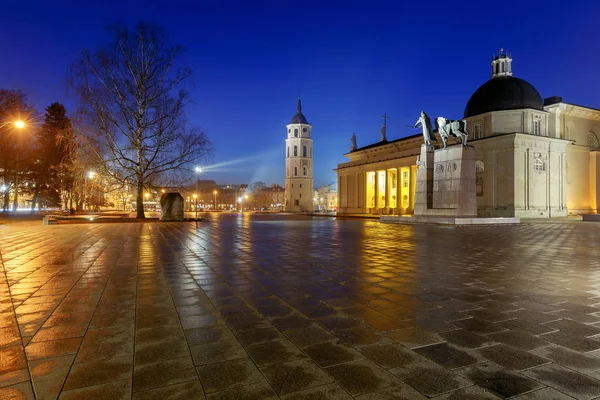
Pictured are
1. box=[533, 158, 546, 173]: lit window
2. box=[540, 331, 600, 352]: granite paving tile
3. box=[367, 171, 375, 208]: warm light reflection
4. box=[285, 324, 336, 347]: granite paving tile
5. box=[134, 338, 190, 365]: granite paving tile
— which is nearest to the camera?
box=[134, 338, 190, 365]: granite paving tile

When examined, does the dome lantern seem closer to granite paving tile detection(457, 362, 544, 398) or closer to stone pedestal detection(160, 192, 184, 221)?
stone pedestal detection(160, 192, 184, 221)

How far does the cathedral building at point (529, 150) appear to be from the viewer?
45938 millimetres

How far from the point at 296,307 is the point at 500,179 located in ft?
160

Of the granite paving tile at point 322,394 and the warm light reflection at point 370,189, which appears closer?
the granite paving tile at point 322,394

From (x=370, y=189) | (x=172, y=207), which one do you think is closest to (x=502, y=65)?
(x=370, y=189)

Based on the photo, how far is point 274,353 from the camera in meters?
3.68

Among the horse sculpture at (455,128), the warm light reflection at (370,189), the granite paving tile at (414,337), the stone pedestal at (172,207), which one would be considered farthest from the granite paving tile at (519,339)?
the warm light reflection at (370,189)

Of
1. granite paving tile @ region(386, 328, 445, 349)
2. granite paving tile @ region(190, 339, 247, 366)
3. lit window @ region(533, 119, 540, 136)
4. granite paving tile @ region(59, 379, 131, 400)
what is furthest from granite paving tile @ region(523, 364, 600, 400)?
lit window @ region(533, 119, 540, 136)

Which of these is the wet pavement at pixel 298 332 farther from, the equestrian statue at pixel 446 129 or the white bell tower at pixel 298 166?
the white bell tower at pixel 298 166

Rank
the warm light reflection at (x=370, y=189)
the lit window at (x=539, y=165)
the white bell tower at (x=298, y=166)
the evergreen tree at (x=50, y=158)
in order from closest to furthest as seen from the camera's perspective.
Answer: the lit window at (x=539, y=165) < the evergreen tree at (x=50, y=158) < the warm light reflection at (x=370, y=189) < the white bell tower at (x=298, y=166)

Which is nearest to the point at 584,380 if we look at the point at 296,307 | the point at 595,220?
the point at 296,307

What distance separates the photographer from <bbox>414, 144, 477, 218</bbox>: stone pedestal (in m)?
26.8

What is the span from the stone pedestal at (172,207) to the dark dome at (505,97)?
4281 centimetres

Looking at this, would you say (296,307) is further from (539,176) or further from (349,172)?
(349,172)
